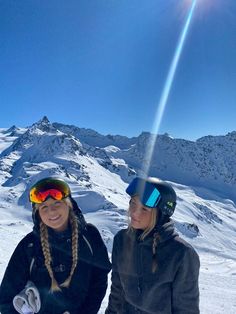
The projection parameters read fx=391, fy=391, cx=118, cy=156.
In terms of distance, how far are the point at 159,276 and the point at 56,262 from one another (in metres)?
1.32

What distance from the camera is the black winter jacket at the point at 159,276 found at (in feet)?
14.8

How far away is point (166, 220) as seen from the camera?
4828 millimetres

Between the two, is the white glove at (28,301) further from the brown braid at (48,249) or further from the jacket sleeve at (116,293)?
the jacket sleeve at (116,293)

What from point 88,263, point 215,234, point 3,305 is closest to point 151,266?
point 88,263

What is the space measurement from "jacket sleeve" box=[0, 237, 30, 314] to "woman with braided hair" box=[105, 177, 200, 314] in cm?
114

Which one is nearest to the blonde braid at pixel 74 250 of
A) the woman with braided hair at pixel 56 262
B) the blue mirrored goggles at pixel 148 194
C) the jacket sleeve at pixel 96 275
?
the woman with braided hair at pixel 56 262

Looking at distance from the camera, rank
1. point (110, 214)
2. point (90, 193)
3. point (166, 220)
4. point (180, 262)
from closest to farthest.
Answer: point (180, 262)
point (166, 220)
point (110, 214)
point (90, 193)

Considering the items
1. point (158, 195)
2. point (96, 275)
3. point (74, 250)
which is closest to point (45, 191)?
point (74, 250)

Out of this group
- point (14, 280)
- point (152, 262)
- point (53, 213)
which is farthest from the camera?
point (53, 213)

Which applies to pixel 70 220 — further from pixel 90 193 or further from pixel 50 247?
pixel 90 193

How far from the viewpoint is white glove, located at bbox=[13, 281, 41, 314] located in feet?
15.3

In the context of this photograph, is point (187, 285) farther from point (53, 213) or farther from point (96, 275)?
point (53, 213)

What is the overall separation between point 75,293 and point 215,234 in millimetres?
200554

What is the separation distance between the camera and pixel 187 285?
4.50 meters
